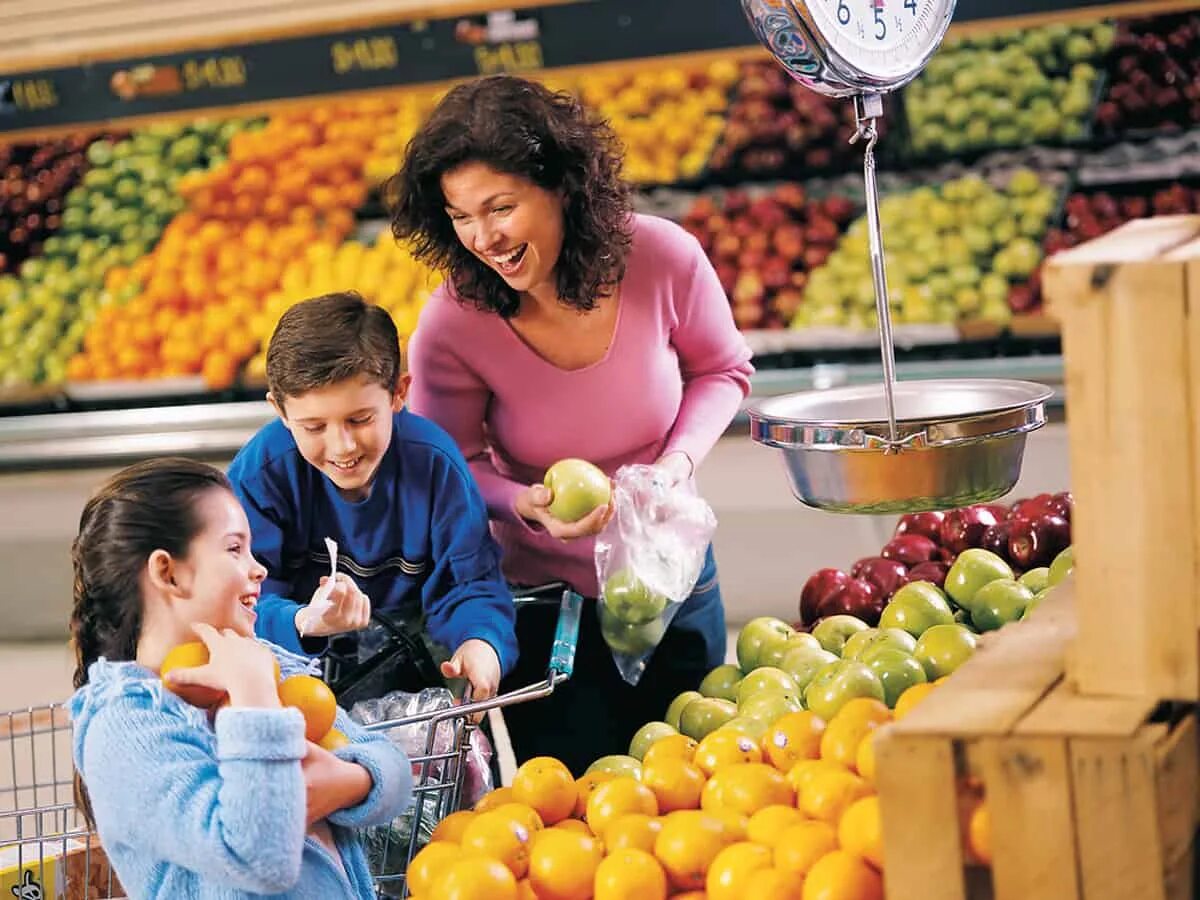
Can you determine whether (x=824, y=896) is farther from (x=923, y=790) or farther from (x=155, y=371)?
(x=155, y=371)

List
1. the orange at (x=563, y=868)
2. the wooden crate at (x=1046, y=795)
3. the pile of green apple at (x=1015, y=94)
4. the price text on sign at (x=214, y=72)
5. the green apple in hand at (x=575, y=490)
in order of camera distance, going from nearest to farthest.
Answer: the wooden crate at (x=1046, y=795), the orange at (x=563, y=868), the green apple in hand at (x=575, y=490), the pile of green apple at (x=1015, y=94), the price text on sign at (x=214, y=72)

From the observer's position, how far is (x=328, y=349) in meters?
2.18

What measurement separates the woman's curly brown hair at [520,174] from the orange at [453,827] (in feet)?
3.11

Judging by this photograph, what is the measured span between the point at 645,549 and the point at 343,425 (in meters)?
0.58

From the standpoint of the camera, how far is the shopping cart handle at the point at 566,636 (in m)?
2.08

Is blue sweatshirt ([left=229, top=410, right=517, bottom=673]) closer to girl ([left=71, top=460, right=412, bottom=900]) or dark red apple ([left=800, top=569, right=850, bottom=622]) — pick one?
girl ([left=71, top=460, right=412, bottom=900])

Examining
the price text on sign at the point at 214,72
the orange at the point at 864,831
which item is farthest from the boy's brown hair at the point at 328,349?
the price text on sign at the point at 214,72

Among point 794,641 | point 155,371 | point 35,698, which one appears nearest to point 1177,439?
point 794,641

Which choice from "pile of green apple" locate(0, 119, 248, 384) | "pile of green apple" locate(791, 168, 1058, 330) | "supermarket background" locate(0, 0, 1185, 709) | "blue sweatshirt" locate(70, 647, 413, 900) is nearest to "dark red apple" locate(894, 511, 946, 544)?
"blue sweatshirt" locate(70, 647, 413, 900)

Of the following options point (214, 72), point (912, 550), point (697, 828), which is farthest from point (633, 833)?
point (214, 72)

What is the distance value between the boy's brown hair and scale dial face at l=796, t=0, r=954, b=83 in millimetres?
783

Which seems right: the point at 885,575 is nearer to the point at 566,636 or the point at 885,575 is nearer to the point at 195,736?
the point at 566,636

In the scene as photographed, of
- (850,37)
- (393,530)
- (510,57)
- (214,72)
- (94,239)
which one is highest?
(214,72)

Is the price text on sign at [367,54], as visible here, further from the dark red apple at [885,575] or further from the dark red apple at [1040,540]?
the dark red apple at [1040,540]
